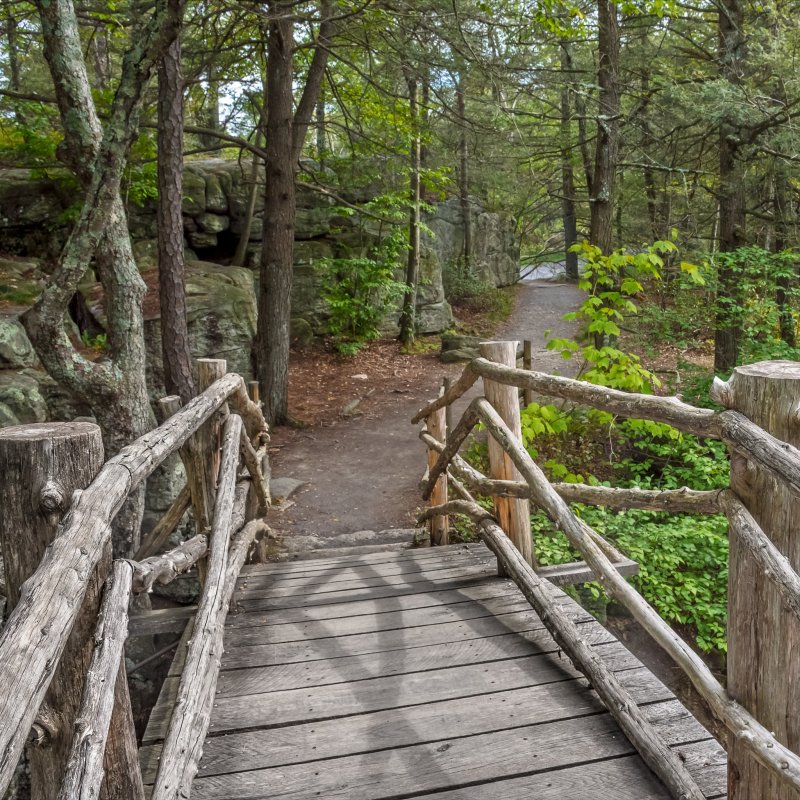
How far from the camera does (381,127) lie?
1140 cm

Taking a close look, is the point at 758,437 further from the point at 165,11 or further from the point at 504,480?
the point at 165,11

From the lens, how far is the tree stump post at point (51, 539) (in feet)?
4.95

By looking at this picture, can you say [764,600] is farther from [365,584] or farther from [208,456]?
[208,456]

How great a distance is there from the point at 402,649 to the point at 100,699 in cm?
179

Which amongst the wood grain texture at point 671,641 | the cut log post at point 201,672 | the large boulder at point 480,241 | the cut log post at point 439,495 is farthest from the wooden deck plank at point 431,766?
the large boulder at point 480,241

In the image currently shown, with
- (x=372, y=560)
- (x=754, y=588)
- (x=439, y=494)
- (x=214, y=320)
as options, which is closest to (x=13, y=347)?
(x=214, y=320)

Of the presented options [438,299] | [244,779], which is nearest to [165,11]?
[244,779]

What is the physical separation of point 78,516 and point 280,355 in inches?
340

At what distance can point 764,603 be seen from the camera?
1.70 metres

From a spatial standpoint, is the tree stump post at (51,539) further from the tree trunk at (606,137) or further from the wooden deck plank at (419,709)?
the tree trunk at (606,137)

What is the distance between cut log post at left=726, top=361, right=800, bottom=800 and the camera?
165cm

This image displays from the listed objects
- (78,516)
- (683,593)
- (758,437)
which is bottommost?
(683,593)

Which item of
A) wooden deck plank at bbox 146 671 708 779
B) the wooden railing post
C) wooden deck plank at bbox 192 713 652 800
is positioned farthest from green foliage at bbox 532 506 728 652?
wooden deck plank at bbox 192 713 652 800

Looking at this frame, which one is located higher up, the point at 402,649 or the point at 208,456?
the point at 208,456
